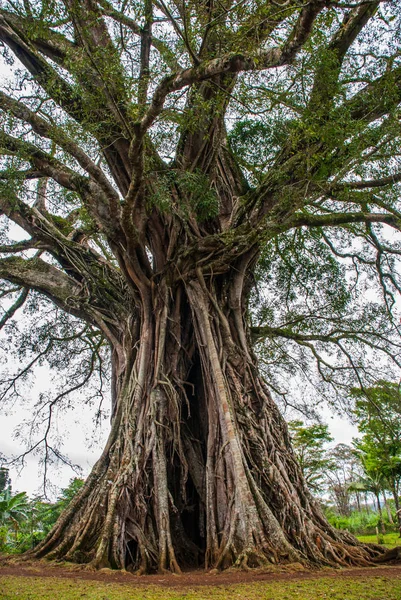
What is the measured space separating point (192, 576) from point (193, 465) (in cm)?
180

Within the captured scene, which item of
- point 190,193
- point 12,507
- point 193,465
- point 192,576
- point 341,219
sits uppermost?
point 190,193

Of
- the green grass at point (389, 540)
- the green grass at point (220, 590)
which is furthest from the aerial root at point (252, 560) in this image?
the green grass at point (389, 540)

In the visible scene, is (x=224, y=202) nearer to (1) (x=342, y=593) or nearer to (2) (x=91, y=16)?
(2) (x=91, y=16)

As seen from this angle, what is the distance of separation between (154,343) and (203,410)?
3.71ft

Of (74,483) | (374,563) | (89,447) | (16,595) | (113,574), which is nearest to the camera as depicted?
(16,595)

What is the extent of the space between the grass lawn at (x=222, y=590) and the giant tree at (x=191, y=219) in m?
0.81

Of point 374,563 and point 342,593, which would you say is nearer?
point 342,593

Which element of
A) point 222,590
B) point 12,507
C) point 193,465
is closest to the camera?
point 222,590

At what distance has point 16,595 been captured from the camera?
2264 millimetres

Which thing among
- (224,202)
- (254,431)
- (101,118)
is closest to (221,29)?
(101,118)

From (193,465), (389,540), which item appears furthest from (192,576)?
(389,540)

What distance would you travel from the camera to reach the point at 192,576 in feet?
10.8

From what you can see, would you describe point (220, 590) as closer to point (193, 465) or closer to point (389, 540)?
point (193, 465)

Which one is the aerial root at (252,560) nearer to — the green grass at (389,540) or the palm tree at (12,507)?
the green grass at (389,540)
